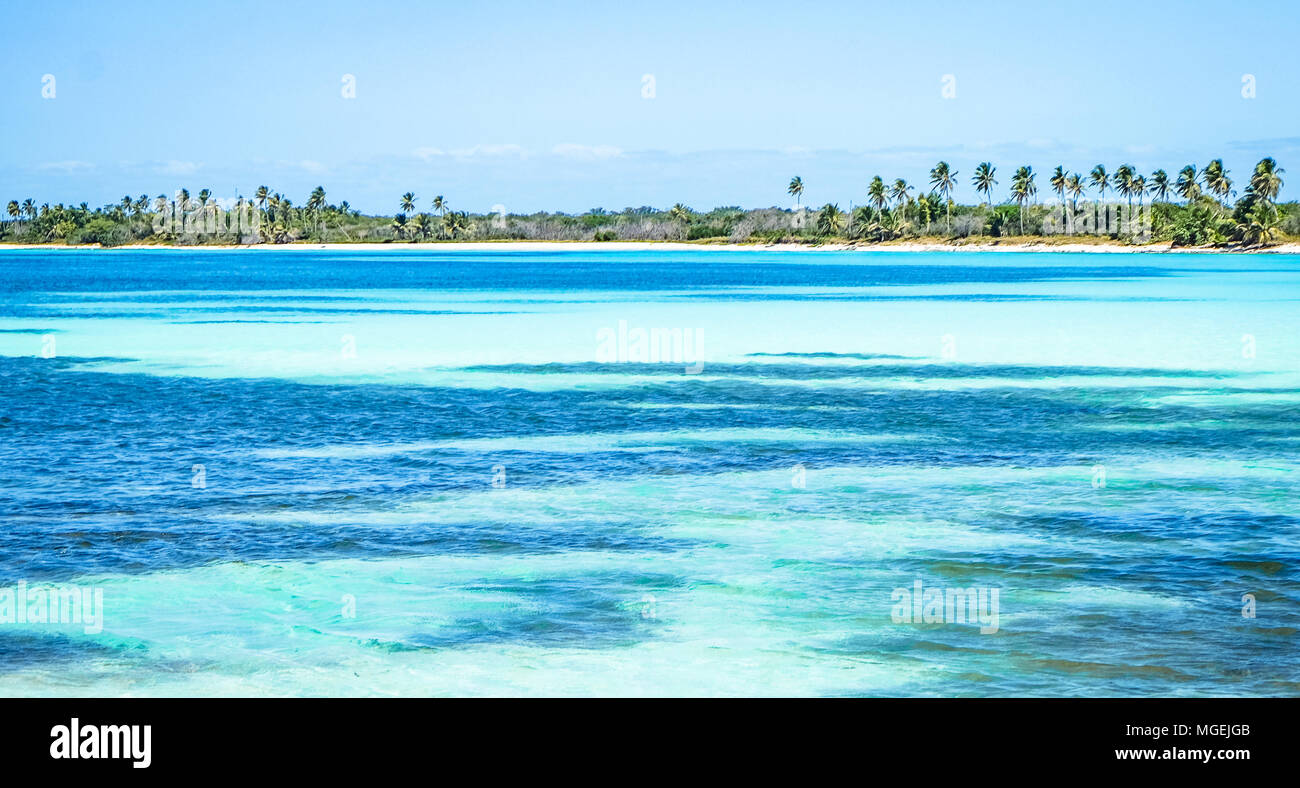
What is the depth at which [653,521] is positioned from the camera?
588 inches

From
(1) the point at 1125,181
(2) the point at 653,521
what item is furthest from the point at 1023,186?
(2) the point at 653,521

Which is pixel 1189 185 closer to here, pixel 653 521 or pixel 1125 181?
pixel 1125 181

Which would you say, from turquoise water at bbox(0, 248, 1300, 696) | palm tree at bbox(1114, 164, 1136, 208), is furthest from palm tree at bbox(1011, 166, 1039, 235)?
turquoise water at bbox(0, 248, 1300, 696)

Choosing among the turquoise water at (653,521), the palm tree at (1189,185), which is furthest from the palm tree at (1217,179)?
the turquoise water at (653,521)

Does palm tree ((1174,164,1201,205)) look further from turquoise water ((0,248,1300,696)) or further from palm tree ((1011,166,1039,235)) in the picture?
turquoise water ((0,248,1300,696))

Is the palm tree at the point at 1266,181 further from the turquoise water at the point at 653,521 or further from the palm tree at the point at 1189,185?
the turquoise water at the point at 653,521

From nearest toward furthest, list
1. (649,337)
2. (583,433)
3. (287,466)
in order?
(287,466), (583,433), (649,337)

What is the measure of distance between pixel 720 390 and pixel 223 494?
12835 millimetres

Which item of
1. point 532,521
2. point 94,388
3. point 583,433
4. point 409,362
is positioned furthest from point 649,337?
point 532,521

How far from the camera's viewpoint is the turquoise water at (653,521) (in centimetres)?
1020

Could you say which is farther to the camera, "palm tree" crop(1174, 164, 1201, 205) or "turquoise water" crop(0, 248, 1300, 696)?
"palm tree" crop(1174, 164, 1201, 205)

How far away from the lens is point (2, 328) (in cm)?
4822

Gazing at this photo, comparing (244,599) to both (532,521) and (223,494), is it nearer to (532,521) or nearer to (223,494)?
(532,521)

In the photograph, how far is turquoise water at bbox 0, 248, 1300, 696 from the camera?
33.4 feet
